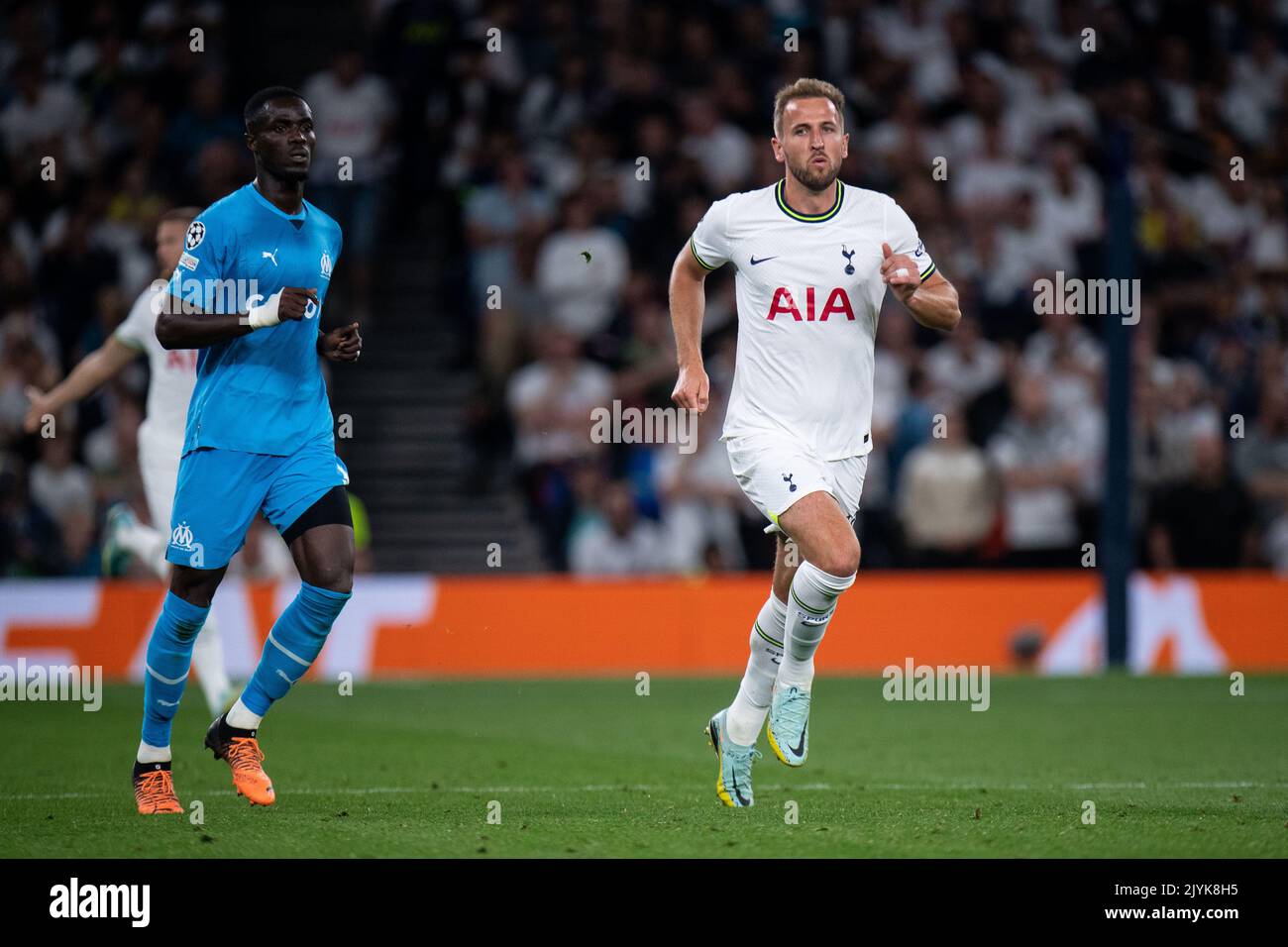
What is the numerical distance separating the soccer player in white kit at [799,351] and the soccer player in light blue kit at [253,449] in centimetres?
153

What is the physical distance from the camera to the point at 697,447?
54.1ft

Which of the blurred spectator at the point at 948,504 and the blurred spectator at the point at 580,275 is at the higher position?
the blurred spectator at the point at 580,275

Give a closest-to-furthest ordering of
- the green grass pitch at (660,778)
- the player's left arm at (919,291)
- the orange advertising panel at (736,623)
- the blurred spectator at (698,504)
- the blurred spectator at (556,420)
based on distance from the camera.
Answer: the green grass pitch at (660,778)
the player's left arm at (919,291)
the orange advertising panel at (736,623)
the blurred spectator at (698,504)
the blurred spectator at (556,420)

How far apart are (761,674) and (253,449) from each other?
7.47 feet

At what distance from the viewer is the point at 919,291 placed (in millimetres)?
7438

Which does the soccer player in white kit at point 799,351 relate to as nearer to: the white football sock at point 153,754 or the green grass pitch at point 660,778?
the green grass pitch at point 660,778

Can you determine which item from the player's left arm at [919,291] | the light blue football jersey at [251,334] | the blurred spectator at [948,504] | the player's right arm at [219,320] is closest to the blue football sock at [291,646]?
the light blue football jersey at [251,334]

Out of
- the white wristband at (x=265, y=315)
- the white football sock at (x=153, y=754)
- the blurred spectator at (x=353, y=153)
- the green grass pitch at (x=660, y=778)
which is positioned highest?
the blurred spectator at (x=353, y=153)

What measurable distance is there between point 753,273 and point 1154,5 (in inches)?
549

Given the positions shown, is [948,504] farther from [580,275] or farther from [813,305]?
[813,305]

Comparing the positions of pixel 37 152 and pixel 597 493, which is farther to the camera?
pixel 37 152

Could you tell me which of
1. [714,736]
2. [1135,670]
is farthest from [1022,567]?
[714,736]

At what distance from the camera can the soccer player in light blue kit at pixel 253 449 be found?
749cm
